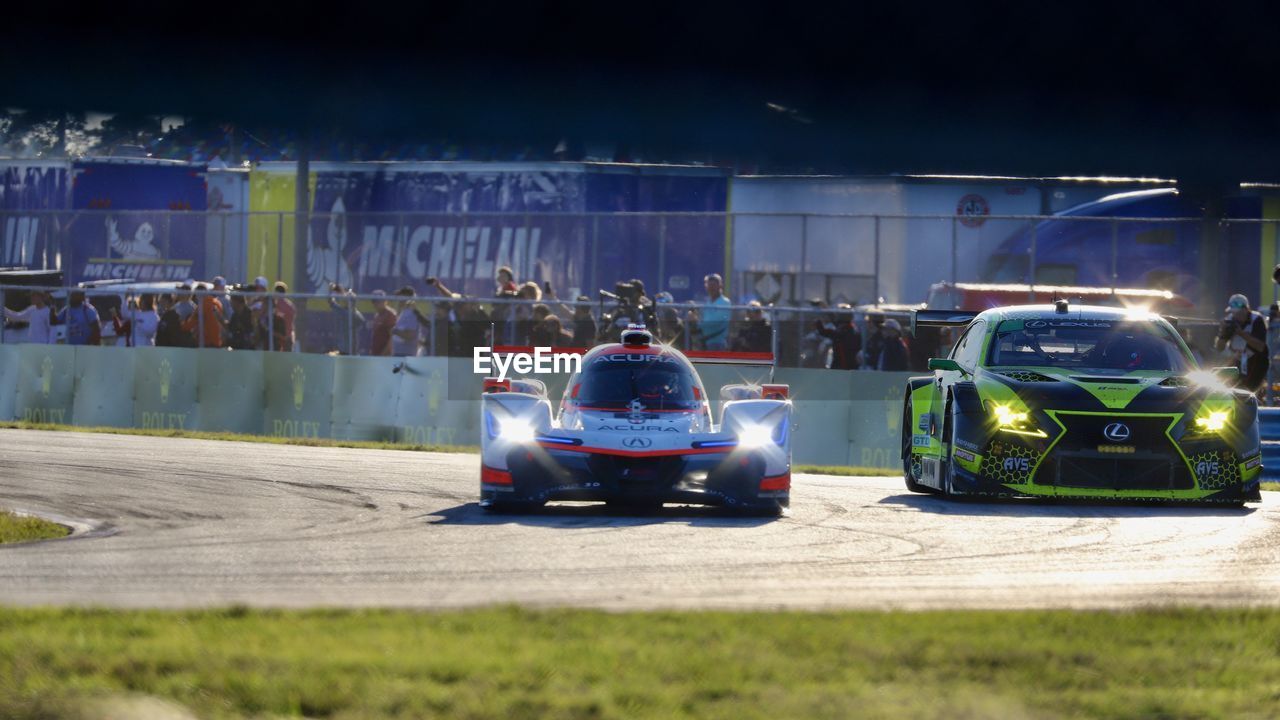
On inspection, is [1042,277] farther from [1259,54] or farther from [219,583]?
[1259,54]

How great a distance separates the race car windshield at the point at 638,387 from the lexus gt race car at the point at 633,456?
0.11 m

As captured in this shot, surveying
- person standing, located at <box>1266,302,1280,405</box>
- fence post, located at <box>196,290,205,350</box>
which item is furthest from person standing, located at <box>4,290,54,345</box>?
person standing, located at <box>1266,302,1280,405</box>

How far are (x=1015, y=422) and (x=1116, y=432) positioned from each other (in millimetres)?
694

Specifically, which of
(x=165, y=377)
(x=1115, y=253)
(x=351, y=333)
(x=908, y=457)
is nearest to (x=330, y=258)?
(x=351, y=333)

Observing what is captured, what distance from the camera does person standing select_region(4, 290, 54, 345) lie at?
24594 mm

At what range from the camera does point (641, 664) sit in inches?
245

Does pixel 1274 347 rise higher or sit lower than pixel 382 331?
lower

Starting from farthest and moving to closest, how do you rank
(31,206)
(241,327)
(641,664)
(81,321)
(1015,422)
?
(31,206)
(81,321)
(241,327)
(1015,422)
(641,664)

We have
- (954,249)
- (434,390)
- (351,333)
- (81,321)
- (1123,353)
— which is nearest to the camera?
(1123,353)

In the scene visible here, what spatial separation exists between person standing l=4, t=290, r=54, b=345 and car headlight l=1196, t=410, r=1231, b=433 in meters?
16.7

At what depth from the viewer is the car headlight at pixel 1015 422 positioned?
1286 centimetres

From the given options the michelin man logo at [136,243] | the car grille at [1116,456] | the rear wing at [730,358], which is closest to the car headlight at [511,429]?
the rear wing at [730,358]

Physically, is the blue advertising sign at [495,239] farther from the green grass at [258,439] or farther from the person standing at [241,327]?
the green grass at [258,439]

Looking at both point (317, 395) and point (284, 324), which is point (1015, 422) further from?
point (284, 324)
